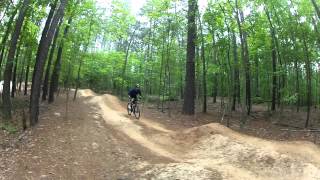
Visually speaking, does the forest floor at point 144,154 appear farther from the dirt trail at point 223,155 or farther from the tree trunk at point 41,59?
the tree trunk at point 41,59

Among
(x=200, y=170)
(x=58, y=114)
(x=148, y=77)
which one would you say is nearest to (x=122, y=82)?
(x=148, y=77)

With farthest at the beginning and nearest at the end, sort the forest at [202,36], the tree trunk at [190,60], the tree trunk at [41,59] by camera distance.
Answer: the tree trunk at [190,60] < the forest at [202,36] < the tree trunk at [41,59]

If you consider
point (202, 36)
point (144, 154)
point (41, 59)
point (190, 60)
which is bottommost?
point (144, 154)

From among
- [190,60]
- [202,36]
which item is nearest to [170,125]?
[190,60]

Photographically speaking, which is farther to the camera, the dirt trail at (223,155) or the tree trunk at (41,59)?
the tree trunk at (41,59)

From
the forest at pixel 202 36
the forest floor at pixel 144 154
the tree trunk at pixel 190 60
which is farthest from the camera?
the tree trunk at pixel 190 60

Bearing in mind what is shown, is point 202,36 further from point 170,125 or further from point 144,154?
point 144,154

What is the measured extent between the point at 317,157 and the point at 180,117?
39.2 feet

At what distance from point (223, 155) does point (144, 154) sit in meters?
2.64

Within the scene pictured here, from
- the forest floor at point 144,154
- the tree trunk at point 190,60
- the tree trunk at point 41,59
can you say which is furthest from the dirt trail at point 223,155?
the tree trunk at point 190,60

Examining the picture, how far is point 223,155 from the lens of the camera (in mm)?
13250

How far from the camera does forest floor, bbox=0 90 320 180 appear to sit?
11.2 m

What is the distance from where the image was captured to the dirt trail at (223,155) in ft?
35.9

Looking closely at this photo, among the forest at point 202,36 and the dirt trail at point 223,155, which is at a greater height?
the forest at point 202,36
